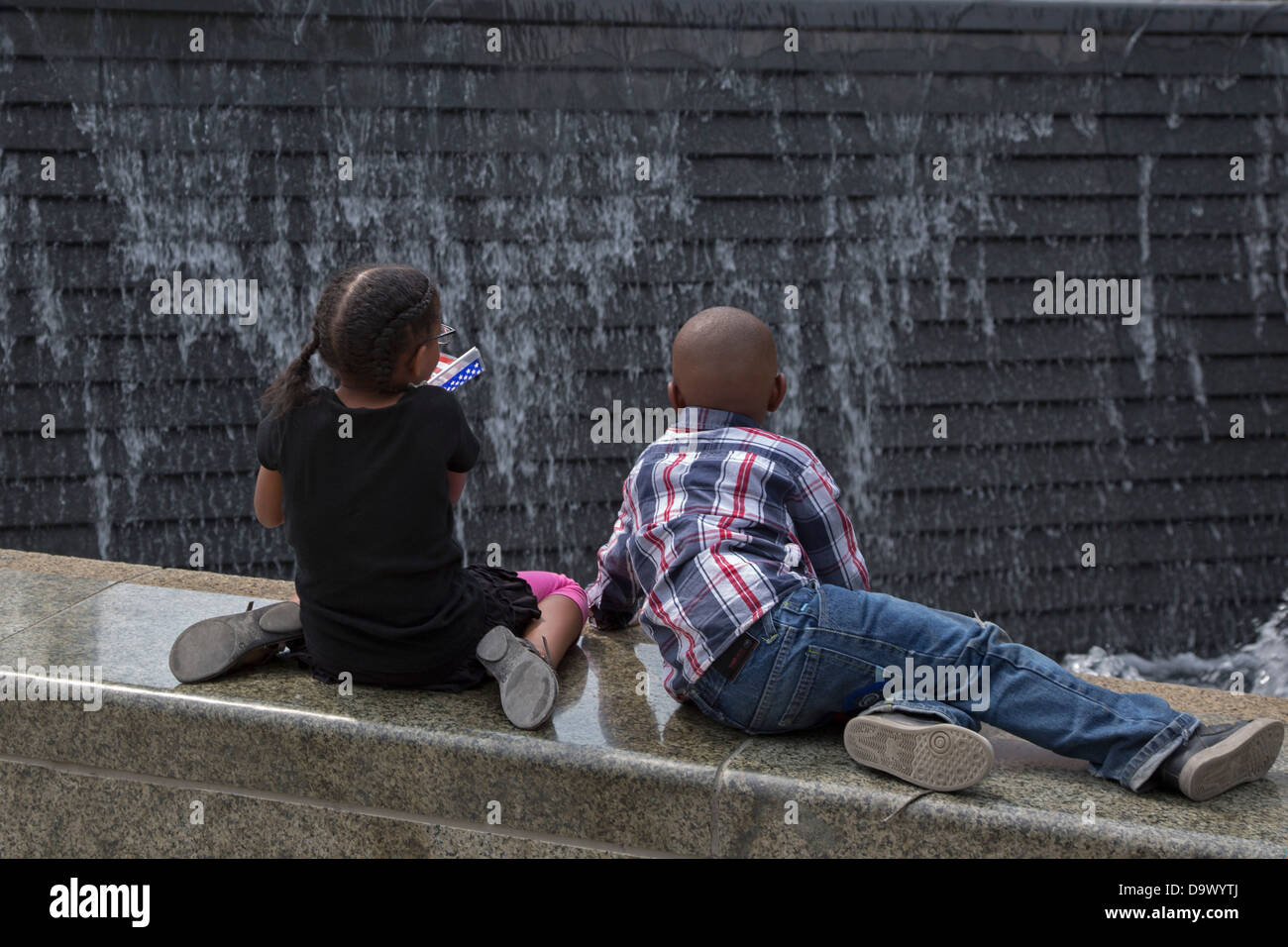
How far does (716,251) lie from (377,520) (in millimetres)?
3770

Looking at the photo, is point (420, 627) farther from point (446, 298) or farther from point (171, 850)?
point (446, 298)

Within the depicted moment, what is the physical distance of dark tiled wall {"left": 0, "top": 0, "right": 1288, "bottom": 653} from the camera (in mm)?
5758

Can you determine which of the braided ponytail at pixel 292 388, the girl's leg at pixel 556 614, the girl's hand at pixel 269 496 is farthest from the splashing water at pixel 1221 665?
the braided ponytail at pixel 292 388

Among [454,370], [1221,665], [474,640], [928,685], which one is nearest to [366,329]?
[454,370]

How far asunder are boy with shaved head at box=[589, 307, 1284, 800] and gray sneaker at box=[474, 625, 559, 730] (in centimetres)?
27

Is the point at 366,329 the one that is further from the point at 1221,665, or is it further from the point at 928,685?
the point at 1221,665

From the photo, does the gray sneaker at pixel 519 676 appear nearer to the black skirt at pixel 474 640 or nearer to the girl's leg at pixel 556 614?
the black skirt at pixel 474 640

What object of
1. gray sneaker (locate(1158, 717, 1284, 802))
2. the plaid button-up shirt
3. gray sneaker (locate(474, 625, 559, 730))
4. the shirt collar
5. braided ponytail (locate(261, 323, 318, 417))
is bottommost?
gray sneaker (locate(1158, 717, 1284, 802))

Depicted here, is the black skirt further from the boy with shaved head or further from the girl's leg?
the boy with shaved head

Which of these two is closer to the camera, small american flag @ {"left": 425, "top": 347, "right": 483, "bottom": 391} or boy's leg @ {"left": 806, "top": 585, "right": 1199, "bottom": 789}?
boy's leg @ {"left": 806, "top": 585, "right": 1199, "bottom": 789}

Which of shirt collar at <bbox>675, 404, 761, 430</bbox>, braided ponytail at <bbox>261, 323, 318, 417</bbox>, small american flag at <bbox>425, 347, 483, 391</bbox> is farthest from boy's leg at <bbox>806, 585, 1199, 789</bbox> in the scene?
braided ponytail at <bbox>261, 323, 318, 417</bbox>

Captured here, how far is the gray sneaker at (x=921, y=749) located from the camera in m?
2.26

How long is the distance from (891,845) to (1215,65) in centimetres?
566
